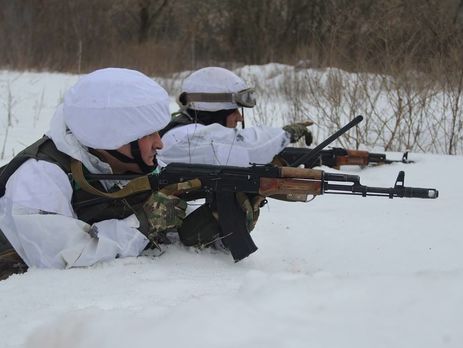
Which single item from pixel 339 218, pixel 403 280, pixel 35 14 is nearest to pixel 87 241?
pixel 403 280

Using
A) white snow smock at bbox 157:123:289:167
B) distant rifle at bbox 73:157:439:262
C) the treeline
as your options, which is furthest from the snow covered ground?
the treeline

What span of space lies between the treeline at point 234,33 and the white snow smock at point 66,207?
4203 mm

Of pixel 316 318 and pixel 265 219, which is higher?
pixel 316 318

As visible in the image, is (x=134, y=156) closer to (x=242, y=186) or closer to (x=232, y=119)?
(x=242, y=186)

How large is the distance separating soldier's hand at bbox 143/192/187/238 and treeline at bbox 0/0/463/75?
4.14 meters

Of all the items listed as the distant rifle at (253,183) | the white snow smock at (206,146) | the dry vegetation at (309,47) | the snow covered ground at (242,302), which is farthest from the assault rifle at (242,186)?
the dry vegetation at (309,47)

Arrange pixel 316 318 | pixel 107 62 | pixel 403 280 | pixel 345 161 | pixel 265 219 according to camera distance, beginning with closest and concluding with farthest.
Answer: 1. pixel 316 318
2. pixel 403 280
3. pixel 265 219
4. pixel 345 161
5. pixel 107 62

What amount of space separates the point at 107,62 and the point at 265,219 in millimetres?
11555

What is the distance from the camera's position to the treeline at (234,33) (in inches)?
244

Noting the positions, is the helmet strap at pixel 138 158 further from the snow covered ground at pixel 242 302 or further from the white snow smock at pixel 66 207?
the snow covered ground at pixel 242 302

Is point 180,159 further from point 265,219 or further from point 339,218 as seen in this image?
point 339,218

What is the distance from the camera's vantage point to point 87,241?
214cm

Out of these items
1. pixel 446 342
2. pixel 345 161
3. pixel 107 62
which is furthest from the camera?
pixel 107 62

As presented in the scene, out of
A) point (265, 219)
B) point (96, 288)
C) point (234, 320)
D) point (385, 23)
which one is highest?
point (385, 23)
